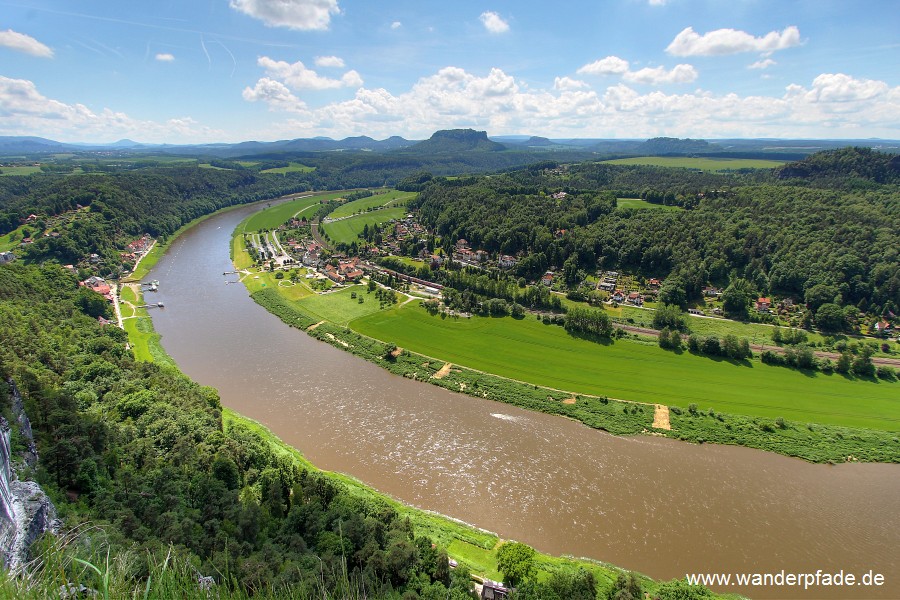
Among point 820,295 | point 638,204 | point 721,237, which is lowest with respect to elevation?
point 820,295

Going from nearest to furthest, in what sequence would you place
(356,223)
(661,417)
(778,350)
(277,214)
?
(661,417), (778,350), (356,223), (277,214)

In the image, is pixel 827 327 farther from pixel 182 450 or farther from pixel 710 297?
pixel 182 450

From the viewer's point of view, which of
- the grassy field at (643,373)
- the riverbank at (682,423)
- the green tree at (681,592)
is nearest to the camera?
the green tree at (681,592)

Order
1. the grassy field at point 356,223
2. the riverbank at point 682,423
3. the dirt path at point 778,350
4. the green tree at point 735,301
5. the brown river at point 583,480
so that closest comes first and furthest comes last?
the brown river at point 583,480
the riverbank at point 682,423
the dirt path at point 778,350
the green tree at point 735,301
the grassy field at point 356,223

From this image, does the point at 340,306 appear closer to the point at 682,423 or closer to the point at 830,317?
the point at 682,423

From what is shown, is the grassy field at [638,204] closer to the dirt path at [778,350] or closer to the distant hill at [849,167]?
the distant hill at [849,167]

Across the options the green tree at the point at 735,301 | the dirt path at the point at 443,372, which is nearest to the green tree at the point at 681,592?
the dirt path at the point at 443,372

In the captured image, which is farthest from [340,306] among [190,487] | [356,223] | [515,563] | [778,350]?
[356,223]
